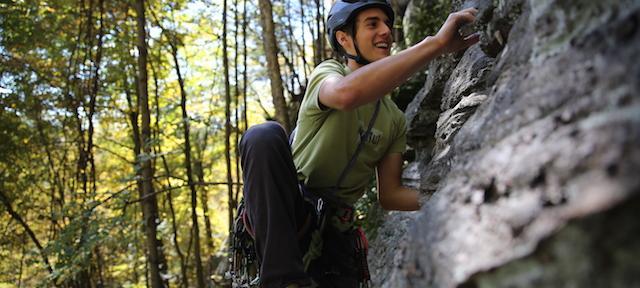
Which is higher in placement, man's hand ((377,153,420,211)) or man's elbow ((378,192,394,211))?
man's hand ((377,153,420,211))

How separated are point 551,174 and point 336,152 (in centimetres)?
172

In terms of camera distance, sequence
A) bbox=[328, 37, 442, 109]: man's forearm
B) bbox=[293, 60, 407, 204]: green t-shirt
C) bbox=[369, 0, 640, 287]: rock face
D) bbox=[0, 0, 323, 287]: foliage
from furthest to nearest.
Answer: bbox=[0, 0, 323, 287]: foliage
bbox=[293, 60, 407, 204]: green t-shirt
bbox=[328, 37, 442, 109]: man's forearm
bbox=[369, 0, 640, 287]: rock face

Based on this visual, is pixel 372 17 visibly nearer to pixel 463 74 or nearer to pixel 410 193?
pixel 463 74

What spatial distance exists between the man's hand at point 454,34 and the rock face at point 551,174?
0.52 m

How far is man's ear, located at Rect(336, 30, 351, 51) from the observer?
3.00m

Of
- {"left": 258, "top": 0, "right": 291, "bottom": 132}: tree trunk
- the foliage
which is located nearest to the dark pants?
{"left": 258, "top": 0, "right": 291, "bottom": 132}: tree trunk

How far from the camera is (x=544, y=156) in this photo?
1021 mm

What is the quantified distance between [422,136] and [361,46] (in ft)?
6.14

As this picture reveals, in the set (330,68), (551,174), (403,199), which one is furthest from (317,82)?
(551,174)

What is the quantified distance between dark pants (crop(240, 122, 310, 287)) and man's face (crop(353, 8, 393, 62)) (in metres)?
0.88

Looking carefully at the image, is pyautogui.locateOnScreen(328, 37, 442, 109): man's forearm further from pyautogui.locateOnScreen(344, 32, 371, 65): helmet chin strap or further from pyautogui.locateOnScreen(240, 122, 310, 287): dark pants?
pyautogui.locateOnScreen(344, 32, 371, 65): helmet chin strap

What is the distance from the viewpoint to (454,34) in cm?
213

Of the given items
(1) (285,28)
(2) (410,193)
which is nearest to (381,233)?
(2) (410,193)

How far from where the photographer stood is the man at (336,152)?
2.01m
